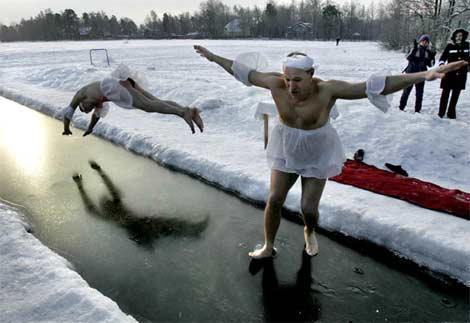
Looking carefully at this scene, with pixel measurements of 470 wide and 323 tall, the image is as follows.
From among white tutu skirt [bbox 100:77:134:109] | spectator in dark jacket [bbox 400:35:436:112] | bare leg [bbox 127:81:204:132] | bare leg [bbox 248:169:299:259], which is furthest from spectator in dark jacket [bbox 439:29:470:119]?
white tutu skirt [bbox 100:77:134:109]

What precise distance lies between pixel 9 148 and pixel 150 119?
7.99ft

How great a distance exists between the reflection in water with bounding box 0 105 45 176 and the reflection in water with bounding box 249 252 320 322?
11.6ft

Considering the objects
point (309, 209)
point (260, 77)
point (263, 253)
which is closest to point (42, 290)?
point (263, 253)

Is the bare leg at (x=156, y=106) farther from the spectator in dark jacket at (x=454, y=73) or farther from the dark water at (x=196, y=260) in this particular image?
the spectator in dark jacket at (x=454, y=73)

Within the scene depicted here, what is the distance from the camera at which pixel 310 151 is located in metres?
2.54

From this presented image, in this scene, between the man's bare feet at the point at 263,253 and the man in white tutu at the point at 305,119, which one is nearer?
the man in white tutu at the point at 305,119

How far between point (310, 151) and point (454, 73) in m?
5.05

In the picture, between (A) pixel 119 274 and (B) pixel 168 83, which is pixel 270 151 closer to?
(A) pixel 119 274

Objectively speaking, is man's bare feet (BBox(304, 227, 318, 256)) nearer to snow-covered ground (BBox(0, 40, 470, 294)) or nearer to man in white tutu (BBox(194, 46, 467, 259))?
man in white tutu (BBox(194, 46, 467, 259))

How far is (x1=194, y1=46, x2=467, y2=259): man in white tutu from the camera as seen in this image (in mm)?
2260

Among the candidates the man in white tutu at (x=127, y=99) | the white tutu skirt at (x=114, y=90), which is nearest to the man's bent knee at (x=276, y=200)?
the man in white tutu at (x=127, y=99)

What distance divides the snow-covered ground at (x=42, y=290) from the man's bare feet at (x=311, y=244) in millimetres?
1485

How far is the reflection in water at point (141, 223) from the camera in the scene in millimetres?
3375

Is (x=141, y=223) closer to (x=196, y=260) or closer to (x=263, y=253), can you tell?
(x=196, y=260)
